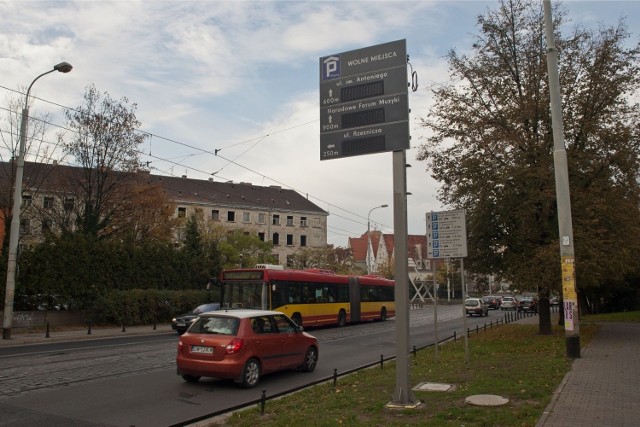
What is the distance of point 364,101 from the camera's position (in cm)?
955

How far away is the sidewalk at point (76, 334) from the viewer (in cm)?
2177

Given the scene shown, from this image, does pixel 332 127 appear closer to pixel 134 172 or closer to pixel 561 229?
pixel 561 229

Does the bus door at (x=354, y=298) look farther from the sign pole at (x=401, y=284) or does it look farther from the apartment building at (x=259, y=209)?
the apartment building at (x=259, y=209)

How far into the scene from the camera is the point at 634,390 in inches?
352

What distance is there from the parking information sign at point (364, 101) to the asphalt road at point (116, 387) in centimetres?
437

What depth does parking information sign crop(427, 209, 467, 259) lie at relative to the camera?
1338 centimetres

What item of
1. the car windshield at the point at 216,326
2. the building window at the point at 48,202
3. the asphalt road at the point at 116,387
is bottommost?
the asphalt road at the point at 116,387

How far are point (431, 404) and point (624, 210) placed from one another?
14.5 metres

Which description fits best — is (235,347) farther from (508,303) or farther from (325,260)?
(325,260)

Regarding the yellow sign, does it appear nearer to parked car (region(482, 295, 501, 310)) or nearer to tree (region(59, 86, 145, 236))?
tree (region(59, 86, 145, 236))

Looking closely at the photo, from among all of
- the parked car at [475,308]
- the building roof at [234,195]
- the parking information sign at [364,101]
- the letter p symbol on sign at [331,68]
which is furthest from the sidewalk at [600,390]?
the building roof at [234,195]

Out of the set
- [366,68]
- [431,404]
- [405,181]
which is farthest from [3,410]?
[366,68]

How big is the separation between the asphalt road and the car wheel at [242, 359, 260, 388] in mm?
204

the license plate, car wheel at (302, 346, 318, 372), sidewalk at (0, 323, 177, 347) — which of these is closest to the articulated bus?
sidewalk at (0, 323, 177, 347)
